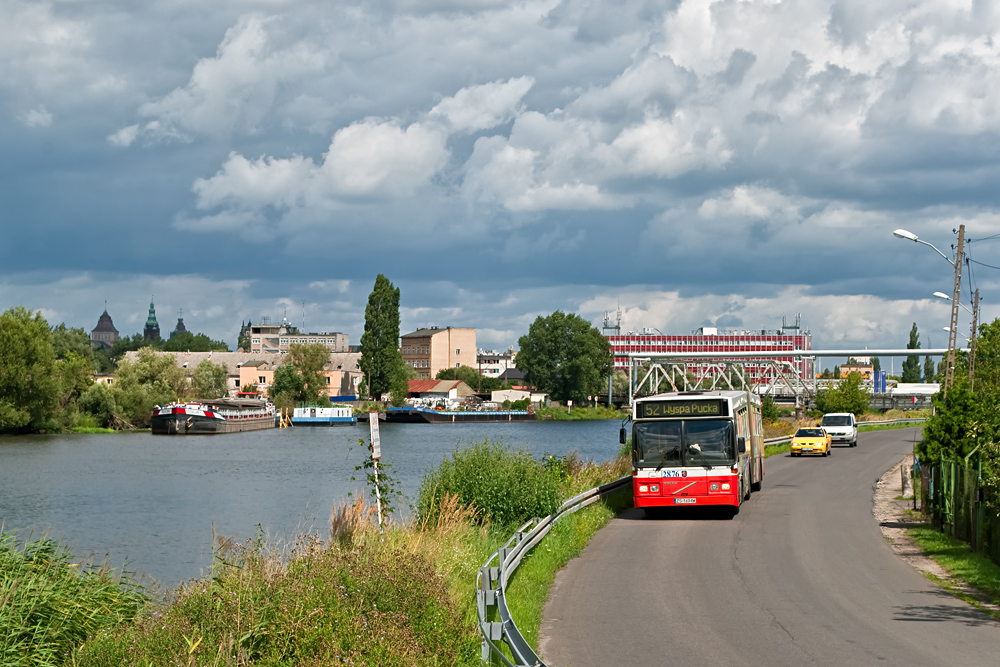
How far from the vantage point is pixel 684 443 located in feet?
80.1

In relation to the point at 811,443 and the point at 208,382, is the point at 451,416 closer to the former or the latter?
the point at 208,382

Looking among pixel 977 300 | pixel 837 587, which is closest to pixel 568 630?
pixel 837 587

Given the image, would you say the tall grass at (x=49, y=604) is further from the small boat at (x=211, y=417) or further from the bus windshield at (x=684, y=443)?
the small boat at (x=211, y=417)

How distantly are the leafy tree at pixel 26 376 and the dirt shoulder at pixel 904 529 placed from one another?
Answer: 61.8m

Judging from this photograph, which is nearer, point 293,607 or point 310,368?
point 293,607

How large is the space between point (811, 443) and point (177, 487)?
2907 centimetres

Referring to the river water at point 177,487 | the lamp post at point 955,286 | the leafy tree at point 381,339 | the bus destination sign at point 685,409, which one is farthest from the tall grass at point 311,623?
the leafy tree at point 381,339

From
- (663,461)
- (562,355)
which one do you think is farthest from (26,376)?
(562,355)

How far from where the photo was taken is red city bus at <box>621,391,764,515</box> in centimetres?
2408

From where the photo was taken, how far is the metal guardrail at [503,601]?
8.91 m

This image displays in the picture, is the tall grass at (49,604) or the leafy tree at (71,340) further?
the leafy tree at (71,340)

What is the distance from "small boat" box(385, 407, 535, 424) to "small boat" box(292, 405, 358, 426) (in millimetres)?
6803

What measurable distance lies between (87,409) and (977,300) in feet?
236

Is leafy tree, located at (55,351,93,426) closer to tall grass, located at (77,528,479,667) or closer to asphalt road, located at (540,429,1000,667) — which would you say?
asphalt road, located at (540,429,1000,667)
